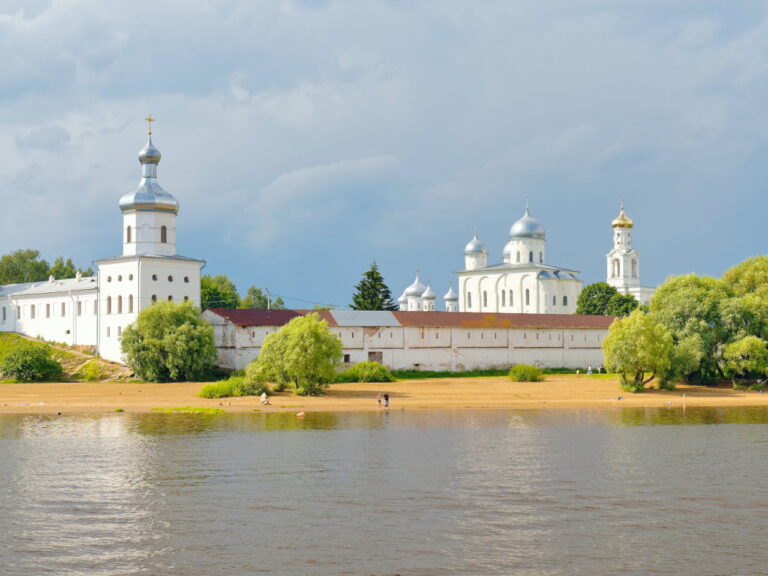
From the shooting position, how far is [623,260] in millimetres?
111500

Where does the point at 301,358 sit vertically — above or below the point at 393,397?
above

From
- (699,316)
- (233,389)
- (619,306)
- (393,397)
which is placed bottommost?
(393,397)

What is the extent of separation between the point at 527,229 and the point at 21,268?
156ft

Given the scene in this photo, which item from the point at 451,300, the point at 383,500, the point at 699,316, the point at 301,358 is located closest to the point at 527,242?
the point at 451,300

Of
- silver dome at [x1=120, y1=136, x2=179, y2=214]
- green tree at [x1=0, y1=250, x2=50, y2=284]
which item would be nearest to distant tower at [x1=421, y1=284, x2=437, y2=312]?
green tree at [x1=0, y1=250, x2=50, y2=284]

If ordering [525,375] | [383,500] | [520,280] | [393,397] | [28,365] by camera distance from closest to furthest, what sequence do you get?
[383,500], [393,397], [28,365], [525,375], [520,280]

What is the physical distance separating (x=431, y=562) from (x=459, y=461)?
35.8 ft

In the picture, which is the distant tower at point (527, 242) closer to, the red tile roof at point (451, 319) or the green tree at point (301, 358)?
the red tile roof at point (451, 319)

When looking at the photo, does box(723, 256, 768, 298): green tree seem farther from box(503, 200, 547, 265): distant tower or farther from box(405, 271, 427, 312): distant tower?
box(405, 271, 427, 312): distant tower

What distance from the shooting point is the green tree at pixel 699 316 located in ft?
182

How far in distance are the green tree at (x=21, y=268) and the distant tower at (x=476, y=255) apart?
40953mm

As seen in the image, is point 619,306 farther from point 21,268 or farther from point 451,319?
point 21,268

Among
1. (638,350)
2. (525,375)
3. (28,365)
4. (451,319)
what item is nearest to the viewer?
(638,350)

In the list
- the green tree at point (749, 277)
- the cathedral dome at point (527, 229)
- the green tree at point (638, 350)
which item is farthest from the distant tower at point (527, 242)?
the green tree at point (638, 350)
